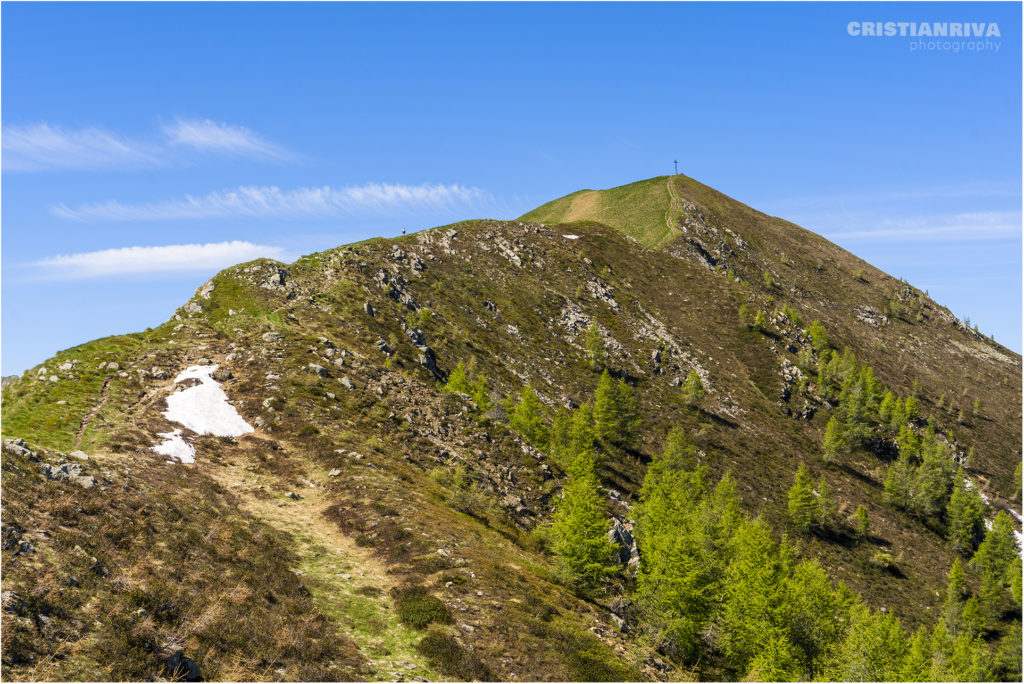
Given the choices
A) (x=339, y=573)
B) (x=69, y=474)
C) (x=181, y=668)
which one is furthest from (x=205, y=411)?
(x=181, y=668)

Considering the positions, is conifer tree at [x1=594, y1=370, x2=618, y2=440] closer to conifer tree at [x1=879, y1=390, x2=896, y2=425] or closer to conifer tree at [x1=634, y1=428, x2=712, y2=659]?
conifer tree at [x1=634, y1=428, x2=712, y2=659]

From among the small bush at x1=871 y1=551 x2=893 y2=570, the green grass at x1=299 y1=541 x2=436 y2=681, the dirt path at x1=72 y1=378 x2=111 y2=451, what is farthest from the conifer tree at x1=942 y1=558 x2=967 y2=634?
the dirt path at x1=72 y1=378 x2=111 y2=451

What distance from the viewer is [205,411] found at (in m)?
37.2

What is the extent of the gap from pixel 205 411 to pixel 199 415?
742mm

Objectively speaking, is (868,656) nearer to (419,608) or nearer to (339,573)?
(419,608)

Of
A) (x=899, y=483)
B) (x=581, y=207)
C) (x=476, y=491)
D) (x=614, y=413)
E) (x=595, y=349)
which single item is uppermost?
(x=581, y=207)

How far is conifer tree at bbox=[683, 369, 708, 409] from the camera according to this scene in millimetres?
98500

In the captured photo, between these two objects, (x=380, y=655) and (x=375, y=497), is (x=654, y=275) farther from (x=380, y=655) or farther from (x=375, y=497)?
(x=380, y=655)

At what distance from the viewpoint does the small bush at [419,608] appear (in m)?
20.9

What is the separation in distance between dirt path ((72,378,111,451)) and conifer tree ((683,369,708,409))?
288ft

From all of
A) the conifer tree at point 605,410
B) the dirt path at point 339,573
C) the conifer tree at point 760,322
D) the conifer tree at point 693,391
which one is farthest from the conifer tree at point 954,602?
the dirt path at point 339,573

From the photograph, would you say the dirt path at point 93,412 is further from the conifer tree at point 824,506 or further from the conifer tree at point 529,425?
the conifer tree at point 824,506

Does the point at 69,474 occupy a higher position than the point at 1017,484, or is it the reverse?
the point at 69,474

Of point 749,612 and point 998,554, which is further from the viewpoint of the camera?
point 998,554
